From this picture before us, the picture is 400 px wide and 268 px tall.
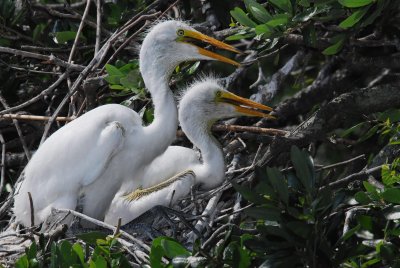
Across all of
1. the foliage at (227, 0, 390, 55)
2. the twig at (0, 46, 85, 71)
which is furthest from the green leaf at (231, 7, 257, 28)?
the twig at (0, 46, 85, 71)

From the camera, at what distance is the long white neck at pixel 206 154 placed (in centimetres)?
498

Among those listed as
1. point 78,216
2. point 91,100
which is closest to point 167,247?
point 78,216

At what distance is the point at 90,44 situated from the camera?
18.4ft

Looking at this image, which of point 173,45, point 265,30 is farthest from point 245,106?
point 265,30

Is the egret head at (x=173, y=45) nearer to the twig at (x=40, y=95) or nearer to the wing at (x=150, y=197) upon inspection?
the twig at (x=40, y=95)

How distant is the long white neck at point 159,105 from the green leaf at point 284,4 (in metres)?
0.62

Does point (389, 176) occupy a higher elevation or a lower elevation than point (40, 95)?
lower

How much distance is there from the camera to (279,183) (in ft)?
12.6

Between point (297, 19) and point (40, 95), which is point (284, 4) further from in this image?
point (40, 95)

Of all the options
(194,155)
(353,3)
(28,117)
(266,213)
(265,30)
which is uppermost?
(353,3)

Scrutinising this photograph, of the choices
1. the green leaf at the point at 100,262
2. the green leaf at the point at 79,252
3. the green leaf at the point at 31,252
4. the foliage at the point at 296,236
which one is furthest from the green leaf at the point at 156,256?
the green leaf at the point at 31,252

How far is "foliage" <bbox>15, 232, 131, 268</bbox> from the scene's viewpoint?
13.1 feet

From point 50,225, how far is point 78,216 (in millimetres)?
180

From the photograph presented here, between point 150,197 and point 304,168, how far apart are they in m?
1.25
